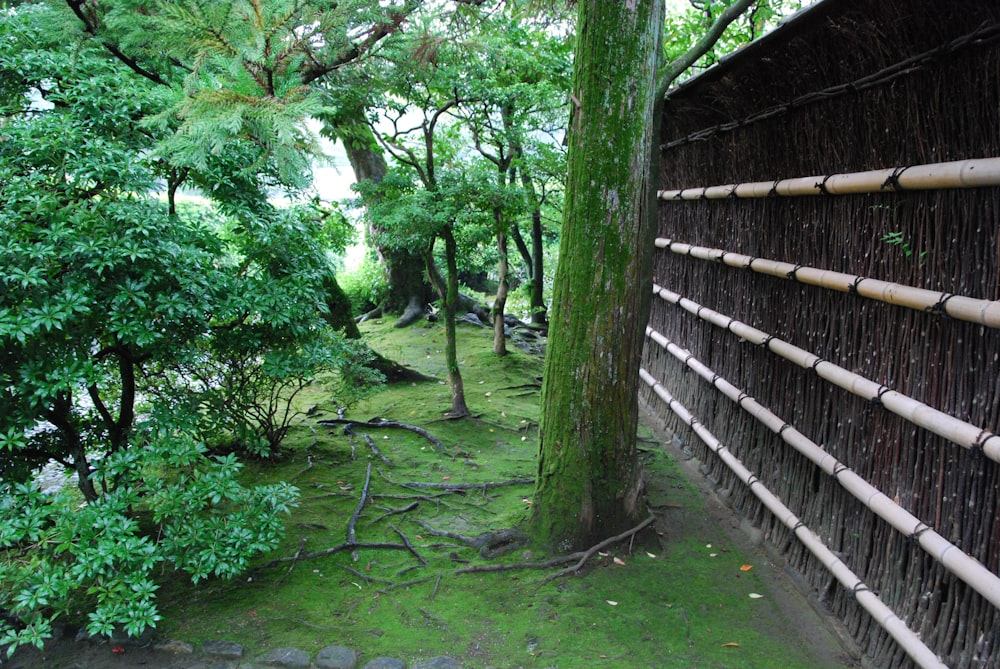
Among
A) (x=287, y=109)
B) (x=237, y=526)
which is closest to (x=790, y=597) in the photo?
(x=237, y=526)

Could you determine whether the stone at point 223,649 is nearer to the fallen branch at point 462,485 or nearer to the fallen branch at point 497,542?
the fallen branch at point 497,542

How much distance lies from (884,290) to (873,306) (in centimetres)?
20

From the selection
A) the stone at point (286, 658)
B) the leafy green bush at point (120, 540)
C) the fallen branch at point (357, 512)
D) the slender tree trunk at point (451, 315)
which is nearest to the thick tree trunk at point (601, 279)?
the fallen branch at point (357, 512)

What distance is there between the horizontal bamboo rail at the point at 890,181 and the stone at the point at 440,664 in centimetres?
297

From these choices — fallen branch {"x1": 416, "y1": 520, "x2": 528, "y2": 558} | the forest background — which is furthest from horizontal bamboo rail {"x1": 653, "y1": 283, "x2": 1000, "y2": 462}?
fallen branch {"x1": 416, "y1": 520, "x2": 528, "y2": 558}

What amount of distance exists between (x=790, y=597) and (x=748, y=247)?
2.33 m

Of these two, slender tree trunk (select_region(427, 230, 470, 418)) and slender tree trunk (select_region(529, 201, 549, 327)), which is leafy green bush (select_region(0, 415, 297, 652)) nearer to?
slender tree trunk (select_region(427, 230, 470, 418))

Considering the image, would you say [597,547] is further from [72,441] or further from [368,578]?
[72,441]

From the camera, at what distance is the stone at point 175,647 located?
3.41m

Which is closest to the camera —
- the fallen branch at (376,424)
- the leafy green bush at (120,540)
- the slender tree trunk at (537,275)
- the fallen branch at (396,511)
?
the leafy green bush at (120,540)

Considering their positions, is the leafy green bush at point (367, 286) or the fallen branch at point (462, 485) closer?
the fallen branch at point (462, 485)

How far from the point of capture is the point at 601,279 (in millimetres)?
4062

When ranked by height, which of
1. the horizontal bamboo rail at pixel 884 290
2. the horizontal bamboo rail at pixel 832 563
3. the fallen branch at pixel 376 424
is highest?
the horizontal bamboo rail at pixel 884 290

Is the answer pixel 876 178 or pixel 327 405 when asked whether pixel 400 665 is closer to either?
pixel 876 178
